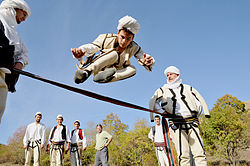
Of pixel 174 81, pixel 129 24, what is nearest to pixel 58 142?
pixel 174 81

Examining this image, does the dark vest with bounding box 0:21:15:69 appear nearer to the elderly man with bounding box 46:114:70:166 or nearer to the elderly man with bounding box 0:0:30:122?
the elderly man with bounding box 0:0:30:122

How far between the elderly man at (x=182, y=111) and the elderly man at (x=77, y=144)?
440 centimetres

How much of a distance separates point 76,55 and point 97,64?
13.3 inches

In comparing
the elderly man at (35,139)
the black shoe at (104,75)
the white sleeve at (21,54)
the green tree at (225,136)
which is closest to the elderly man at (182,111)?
the black shoe at (104,75)

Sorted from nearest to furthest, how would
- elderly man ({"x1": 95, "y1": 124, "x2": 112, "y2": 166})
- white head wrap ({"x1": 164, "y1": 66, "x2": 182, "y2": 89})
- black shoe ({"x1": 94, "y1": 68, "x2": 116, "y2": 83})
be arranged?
black shoe ({"x1": 94, "y1": 68, "x2": 116, "y2": 83}) → white head wrap ({"x1": 164, "y1": 66, "x2": 182, "y2": 89}) → elderly man ({"x1": 95, "y1": 124, "x2": 112, "y2": 166})

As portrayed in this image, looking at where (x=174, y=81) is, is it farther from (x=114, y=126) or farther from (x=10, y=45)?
(x=114, y=126)

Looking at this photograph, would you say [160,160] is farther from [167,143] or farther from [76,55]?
[76,55]

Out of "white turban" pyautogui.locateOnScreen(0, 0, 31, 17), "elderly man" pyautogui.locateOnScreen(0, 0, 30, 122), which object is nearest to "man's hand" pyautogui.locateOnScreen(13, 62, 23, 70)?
"elderly man" pyautogui.locateOnScreen(0, 0, 30, 122)

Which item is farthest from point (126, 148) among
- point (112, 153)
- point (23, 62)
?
point (23, 62)

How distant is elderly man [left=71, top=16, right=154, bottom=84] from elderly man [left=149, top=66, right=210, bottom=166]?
725mm

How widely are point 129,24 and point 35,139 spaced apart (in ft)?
16.1

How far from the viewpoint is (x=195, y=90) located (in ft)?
12.9

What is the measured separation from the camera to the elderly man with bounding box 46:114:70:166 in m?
6.64

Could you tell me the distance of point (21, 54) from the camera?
222cm
